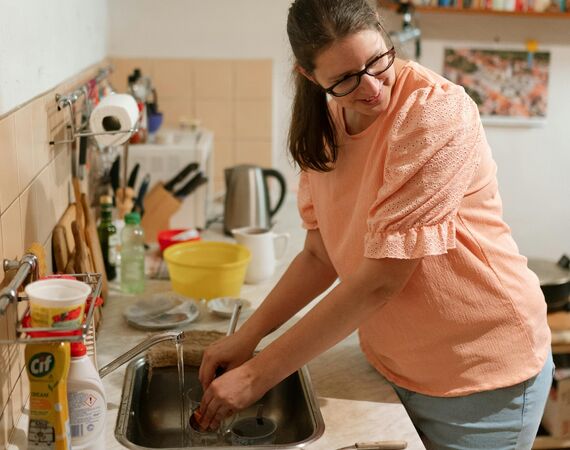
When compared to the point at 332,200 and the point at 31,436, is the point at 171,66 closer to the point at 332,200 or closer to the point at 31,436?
the point at 332,200

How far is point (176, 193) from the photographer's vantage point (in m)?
2.51

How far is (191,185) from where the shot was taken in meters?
2.49

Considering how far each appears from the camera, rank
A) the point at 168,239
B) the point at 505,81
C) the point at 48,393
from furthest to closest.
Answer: the point at 505,81
the point at 168,239
the point at 48,393

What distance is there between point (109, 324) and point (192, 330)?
8.7 inches

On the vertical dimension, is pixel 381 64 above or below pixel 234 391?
above

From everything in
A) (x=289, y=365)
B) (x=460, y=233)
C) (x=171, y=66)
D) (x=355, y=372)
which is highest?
(x=171, y=66)

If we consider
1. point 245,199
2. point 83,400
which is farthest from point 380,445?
point 245,199

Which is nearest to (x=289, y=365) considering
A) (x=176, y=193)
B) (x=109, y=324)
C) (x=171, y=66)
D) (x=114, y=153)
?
(x=109, y=324)

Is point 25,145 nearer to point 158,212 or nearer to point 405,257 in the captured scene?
point 405,257

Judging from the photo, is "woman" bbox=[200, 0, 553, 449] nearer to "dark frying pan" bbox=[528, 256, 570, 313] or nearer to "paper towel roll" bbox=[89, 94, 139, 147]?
"paper towel roll" bbox=[89, 94, 139, 147]

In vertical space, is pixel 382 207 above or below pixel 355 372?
above

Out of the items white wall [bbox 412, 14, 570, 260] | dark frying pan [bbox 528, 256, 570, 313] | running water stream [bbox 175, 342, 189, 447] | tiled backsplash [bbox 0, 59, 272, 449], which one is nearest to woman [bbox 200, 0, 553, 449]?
running water stream [bbox 175, 342, 189, 447]

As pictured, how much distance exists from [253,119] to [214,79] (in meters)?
0.24

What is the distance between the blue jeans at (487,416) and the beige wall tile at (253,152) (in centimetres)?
205
